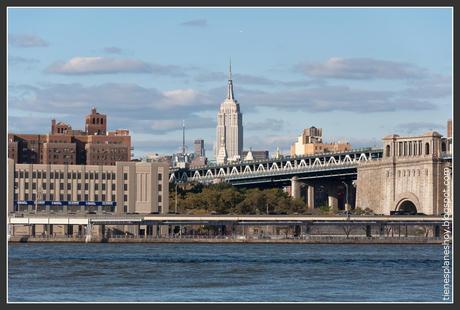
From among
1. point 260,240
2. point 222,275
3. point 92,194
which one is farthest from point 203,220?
point 222,275

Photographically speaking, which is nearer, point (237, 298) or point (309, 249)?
point (237, 298)

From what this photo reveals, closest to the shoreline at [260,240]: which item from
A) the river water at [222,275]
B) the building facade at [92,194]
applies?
the river water at [222,275]

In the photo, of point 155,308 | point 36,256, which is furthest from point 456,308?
point 36,256

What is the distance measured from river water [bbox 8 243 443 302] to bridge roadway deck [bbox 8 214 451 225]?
2788 cm

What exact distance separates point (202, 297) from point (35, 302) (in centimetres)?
750

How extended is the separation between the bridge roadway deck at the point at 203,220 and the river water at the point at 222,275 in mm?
27879

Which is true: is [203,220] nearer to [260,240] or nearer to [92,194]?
[260,240]

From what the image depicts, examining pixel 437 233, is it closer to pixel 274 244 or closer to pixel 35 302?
pixel 274 244

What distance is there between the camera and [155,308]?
208ft

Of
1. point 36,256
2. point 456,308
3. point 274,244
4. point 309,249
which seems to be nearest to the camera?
point 456,308

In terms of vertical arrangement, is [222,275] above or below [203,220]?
below

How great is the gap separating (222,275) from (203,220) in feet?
234

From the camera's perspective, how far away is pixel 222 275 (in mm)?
92250

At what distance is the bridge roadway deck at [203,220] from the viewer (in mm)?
163000
